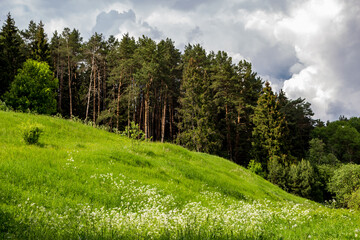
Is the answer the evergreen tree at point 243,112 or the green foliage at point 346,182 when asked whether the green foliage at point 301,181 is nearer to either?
the green foliage at point 346,182

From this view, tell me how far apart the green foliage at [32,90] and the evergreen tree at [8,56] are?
25.8 ft

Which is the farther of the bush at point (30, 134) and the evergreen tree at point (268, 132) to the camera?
the evergreen tree at point (268, 132)

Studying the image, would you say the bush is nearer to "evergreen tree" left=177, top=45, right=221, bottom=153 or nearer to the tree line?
the tree line

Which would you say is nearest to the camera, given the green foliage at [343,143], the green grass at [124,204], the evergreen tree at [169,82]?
the green grass at [124,204]

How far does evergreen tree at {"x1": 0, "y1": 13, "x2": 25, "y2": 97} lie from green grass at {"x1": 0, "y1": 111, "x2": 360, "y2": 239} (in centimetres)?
3301

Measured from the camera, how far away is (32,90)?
112 ft

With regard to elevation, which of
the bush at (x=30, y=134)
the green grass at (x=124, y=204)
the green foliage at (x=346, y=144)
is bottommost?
the green grass at (x=124, y=204)

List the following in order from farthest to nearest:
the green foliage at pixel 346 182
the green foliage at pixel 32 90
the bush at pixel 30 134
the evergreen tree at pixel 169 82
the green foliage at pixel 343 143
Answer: the green foliage at pixel 343 143 < the evergreen tree at pixel 169 82 < the green foliage at pixel 346 182 < the green foliage at pixel 32 90 < the bush at pixel 30 134

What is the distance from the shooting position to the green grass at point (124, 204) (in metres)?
4.02

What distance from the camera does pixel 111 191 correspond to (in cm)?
791

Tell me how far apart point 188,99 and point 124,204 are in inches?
1482

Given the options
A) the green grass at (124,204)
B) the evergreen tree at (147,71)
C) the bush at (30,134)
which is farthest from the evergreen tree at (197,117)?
the bush at (30,134)

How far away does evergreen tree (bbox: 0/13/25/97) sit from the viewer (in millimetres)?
40938

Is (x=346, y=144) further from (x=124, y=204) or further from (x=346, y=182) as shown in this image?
(x=124, y=204)
